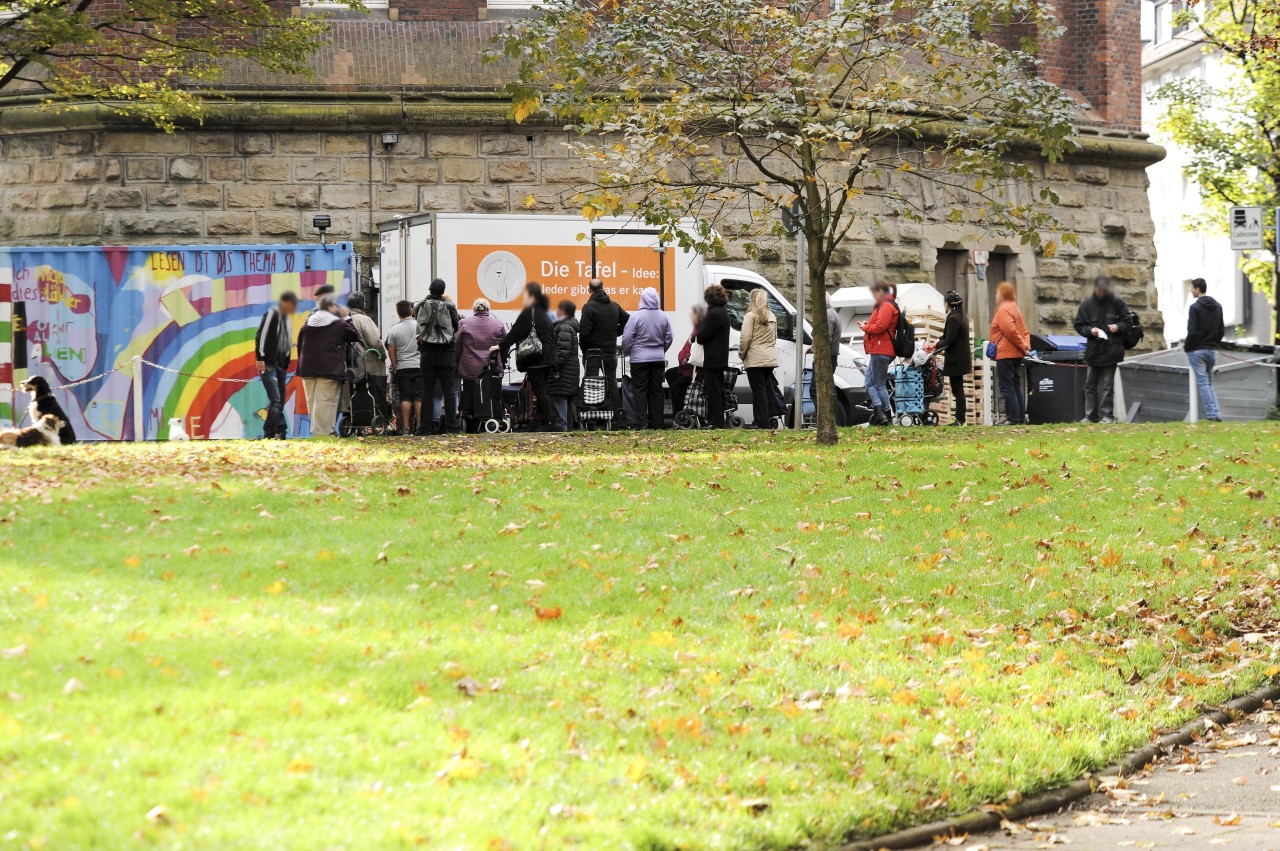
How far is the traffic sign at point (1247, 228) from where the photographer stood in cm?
2042

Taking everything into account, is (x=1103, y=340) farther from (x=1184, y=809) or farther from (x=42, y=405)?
(x=1184, y=809)

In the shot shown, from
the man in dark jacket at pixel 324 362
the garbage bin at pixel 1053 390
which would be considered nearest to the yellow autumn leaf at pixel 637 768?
the man in dark jacket at pixel 324 362

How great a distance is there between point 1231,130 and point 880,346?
893 inches

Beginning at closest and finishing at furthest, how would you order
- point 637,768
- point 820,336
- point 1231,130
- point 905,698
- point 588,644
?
1. point 637,768
2. point 905,698
3. point 588,644
4. point 820,336
5. point 1231,130

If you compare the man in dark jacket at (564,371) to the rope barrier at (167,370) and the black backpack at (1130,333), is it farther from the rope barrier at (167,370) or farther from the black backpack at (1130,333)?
the black backpack at (1130,333)

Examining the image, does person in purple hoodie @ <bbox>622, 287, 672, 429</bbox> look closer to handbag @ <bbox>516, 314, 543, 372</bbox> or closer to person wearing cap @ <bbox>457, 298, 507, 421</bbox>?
handbag @ <bbox>516, 314, 543, 372</bbox>

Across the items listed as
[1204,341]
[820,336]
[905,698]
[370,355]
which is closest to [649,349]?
[370,355]

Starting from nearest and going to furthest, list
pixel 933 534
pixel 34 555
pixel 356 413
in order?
pixel 34 555 < pixel 933 534 < pixel 356 413

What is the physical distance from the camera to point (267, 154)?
2436 centimetres

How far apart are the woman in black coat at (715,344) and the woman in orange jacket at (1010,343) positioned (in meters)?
3.67

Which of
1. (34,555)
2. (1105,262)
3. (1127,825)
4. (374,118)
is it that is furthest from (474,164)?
(1127,825)

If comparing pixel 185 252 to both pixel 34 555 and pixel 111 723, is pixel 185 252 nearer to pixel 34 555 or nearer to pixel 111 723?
pixel 34 555

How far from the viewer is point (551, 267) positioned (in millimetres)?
21062

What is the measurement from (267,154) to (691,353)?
774cm
